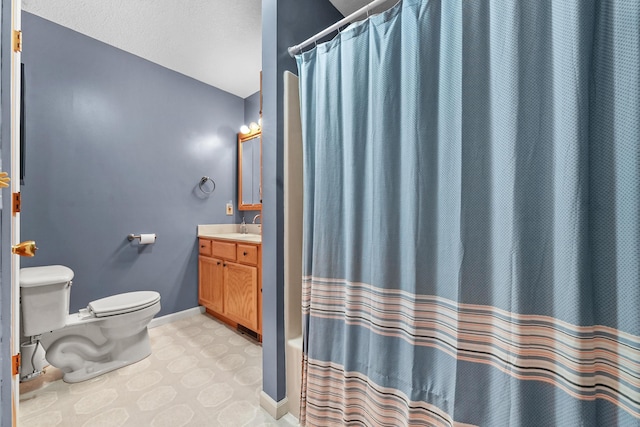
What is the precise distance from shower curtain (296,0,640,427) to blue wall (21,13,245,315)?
192cm

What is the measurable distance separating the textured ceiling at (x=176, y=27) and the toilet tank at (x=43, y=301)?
169cm

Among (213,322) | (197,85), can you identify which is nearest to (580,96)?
(213,322)

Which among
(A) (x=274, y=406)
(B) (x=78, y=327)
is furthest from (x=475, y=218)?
(B) (x=78, y=327)

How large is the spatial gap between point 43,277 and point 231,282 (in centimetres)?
116

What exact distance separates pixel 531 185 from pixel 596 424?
629mm

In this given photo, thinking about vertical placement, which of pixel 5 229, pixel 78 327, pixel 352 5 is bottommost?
pixel 78 327

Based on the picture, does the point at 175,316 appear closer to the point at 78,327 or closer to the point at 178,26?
the point at 78,327

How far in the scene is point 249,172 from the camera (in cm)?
295

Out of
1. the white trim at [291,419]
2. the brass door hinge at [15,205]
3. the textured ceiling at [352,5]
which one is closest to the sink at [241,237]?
the white trim at [291,419]

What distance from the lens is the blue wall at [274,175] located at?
4.47 ft

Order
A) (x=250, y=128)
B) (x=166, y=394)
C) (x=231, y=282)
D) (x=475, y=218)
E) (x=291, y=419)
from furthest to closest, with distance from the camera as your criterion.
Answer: (x=250, y=128) < (x=231, y=282) < (x=166, y=394) < (x=291, y=419) < (x=475, y=218)

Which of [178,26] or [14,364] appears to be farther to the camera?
[178,26]

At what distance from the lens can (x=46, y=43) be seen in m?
1.89

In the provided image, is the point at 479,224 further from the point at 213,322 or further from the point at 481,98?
the point at 213,322
